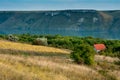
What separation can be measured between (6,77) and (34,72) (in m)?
3.26

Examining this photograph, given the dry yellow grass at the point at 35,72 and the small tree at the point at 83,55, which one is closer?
the dry yellow grass at the point at 35,72

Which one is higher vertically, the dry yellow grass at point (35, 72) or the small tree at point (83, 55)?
the dry yellow grass at point (35, 72)

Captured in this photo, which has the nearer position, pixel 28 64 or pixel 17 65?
pixel 17 65

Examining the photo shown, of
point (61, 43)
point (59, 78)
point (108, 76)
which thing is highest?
point (59, 78)

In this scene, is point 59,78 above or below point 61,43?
above

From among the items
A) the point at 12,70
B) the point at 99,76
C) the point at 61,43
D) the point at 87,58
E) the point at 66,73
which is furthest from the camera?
the point at 61,43

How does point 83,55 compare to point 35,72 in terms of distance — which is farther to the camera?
point 83,55

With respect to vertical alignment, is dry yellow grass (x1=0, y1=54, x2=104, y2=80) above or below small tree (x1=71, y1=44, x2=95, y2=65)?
above

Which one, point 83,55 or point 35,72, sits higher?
point 35,72

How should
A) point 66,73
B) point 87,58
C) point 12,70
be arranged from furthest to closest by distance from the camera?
point 87,58
point 66,73
point 12,70

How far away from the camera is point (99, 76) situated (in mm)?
23844

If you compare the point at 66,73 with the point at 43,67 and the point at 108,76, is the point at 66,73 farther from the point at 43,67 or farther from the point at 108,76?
the point at 108,76

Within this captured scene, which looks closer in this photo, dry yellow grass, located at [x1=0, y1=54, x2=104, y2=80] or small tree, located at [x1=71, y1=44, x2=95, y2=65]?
dry yellow grass, located at [x1=0, y1=54, x2=104, y2=80]

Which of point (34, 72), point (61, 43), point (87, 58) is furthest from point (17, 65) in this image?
point (61, 43)
